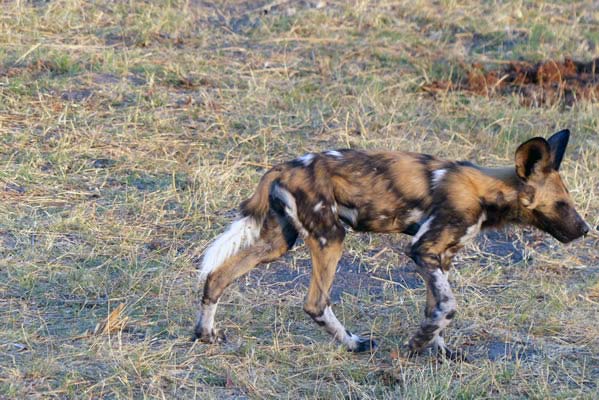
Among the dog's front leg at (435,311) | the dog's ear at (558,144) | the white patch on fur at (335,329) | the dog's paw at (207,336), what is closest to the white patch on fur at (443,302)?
the dog's front leg at (435,311)

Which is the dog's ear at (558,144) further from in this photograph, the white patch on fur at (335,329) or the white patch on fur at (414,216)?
the white patch on fur at (335,329)

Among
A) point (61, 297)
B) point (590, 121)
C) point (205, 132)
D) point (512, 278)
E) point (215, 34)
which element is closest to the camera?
point (61, 297)

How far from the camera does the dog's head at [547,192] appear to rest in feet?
13.3

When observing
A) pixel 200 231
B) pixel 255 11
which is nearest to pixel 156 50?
pixel 255 11

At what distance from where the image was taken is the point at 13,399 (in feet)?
11.1

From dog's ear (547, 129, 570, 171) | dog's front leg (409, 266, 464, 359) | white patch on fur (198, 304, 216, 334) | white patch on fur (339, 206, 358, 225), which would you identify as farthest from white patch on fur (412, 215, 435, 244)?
white patch on fur (198, 304, 216, 334)

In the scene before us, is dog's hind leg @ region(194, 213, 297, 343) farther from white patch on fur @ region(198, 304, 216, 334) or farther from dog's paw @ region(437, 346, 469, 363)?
dog's paw @ region(437, 346, 469, 363)

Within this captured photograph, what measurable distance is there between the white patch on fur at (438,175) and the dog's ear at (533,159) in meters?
0.30

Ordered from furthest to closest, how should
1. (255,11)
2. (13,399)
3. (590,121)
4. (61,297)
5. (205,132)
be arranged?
(255,11) < (590,121) < (205,132) < (61,297) < (13,399)

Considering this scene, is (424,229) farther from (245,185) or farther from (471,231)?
(245,185)

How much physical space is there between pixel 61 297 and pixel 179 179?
4.79ft

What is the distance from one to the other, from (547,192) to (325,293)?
99 cm

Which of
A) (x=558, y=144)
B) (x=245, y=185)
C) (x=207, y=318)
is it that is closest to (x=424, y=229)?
(x=558, y=144)

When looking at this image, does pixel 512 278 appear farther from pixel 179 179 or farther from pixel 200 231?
pixel 179 179
